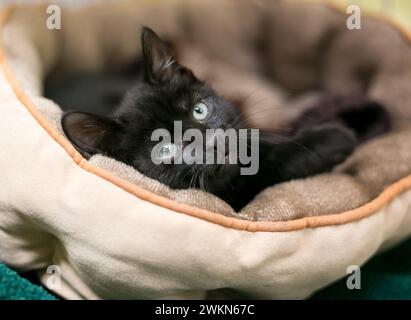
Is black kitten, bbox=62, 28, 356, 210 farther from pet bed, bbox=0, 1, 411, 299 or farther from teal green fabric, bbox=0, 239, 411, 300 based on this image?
teal green fabric, bbox=0, 239, 411, 300

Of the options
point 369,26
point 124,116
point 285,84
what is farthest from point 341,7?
point 124,116

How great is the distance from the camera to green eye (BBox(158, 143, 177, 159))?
112 centimetres

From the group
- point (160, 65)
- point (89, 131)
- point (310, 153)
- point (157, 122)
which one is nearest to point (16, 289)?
point (89, 131)

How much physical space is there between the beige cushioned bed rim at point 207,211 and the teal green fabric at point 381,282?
22cm

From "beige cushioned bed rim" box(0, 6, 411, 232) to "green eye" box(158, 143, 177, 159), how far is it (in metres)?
0.14

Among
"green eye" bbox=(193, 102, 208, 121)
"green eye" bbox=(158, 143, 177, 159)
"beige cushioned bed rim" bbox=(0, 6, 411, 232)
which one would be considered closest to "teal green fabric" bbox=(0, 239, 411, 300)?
"beige cushioned bed rim" bbox=(0, 6, 411, 232)

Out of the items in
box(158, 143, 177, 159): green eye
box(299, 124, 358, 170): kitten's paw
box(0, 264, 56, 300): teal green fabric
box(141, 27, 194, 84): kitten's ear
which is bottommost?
box(0, 264, 56, 300): teal green fabric

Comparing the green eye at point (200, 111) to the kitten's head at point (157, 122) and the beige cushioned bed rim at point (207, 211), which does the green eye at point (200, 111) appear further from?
the beige cushioned bed rim at point (207, 211)

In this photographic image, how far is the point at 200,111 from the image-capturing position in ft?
3.99

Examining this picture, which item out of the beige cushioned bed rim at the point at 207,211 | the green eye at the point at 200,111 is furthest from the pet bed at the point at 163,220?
the green eye at the point at 200,111

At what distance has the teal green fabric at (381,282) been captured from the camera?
49.3 inches

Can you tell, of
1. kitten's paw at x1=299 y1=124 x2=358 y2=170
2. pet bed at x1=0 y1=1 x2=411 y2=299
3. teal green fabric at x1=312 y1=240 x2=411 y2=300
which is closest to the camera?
pet bed at x1=0 y1=1 x2=411 y2=299

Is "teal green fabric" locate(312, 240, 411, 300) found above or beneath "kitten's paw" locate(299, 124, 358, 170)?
beneath
